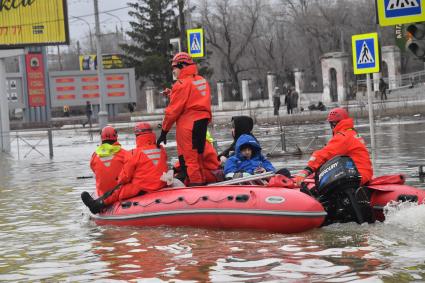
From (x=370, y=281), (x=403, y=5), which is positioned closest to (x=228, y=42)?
(x=403, y=5)

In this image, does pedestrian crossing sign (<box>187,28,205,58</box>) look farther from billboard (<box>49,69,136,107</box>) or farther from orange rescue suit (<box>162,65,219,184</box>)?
billboard (<box>49,69,136,107</box>)

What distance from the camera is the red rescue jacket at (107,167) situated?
1251cm

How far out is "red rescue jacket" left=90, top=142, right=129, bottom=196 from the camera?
1251 cm

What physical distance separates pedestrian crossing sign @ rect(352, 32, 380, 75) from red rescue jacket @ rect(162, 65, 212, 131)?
773 cm

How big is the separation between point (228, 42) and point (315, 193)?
6705cm

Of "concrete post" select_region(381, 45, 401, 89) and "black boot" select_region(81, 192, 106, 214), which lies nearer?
"black boot" select_region(81, 192, 106, 214)

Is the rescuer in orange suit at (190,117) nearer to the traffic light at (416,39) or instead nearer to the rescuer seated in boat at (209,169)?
the rescuer seated in boat at (209,169)

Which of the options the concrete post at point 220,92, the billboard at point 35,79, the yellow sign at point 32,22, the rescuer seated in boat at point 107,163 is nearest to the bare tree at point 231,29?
the concrete post at point 220,92

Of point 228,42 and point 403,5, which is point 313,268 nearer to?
point 403,5

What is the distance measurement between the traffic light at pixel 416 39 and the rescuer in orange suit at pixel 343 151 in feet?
4.26

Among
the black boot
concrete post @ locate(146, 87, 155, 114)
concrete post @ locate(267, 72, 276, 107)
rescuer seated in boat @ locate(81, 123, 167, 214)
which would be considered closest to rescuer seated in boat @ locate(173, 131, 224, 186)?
rescuer seated in boat @ locate(81, 123, 167, 214)

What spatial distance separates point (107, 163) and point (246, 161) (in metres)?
2.13

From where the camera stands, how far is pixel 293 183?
35.1ft

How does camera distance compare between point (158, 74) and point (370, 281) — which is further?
point (158, 74)
